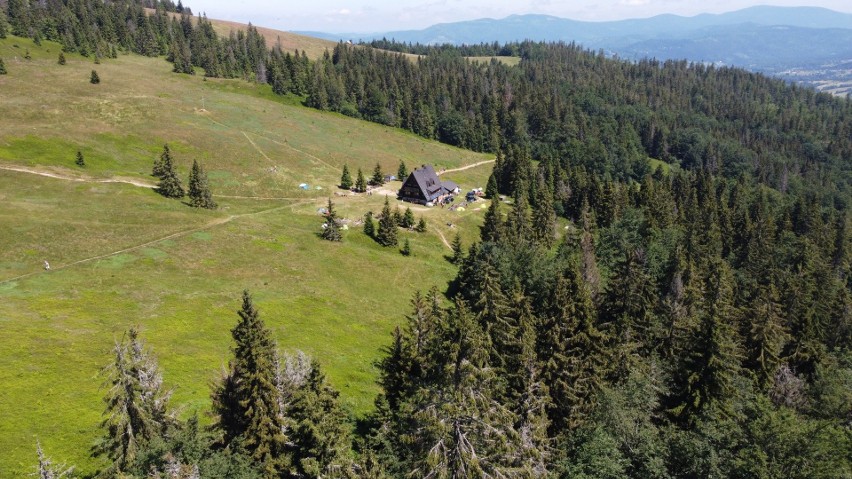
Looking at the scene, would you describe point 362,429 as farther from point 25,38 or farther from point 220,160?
point 25,38

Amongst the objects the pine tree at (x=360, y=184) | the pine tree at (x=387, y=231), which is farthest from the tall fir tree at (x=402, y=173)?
the pine tree at (x=387, y=231)

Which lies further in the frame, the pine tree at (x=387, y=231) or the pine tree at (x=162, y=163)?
the pine tree at (x=162, y=163)

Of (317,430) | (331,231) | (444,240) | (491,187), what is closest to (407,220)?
(444,240)

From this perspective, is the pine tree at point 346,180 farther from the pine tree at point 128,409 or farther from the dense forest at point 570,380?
the pine tree at point 128,409

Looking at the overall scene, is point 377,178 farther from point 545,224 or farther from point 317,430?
point 317,430

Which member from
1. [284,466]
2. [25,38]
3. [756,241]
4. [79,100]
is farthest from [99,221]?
[25,38]

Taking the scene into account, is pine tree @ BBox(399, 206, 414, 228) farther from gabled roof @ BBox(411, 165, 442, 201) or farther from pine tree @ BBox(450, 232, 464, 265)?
gabled roof @ BBox(411, 165, 442, 201)

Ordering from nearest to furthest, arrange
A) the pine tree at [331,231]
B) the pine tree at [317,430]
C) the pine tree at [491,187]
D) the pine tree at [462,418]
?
the pine tree at [462,418] → the pine tree at [317,430] → the pine tree at [331,231] → the pine tree at [491,187]
